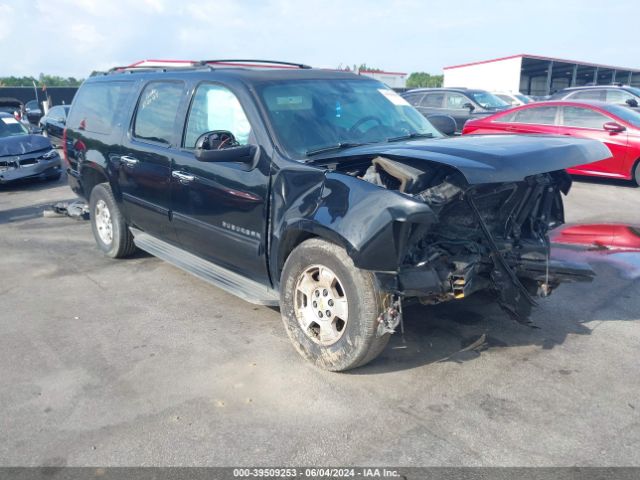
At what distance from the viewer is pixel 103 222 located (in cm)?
635

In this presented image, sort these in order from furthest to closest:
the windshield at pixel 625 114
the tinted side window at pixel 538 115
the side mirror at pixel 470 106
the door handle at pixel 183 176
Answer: the side mirror at pixel 470 106 → the tinted side window at pixel 538 115 → the windshield at pixel 625 114 → the door handle at pixel 183 176

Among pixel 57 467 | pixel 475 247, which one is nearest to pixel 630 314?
pixel 475 247

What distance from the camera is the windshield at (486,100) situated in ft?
49.8

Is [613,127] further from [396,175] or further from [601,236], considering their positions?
[396,175]

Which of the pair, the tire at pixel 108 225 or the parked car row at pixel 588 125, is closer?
the tire at pixel 108 225

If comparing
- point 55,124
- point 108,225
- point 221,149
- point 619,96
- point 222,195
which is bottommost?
point 108,225

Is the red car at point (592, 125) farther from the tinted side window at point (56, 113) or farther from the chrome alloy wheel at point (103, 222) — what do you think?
the tinted side window at point (56, 113)

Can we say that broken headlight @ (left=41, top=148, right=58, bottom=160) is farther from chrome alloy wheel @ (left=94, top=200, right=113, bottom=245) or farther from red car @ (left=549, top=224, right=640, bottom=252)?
red car @ (left=549, top=224, right=640, bottom=252)

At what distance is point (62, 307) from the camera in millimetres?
4977

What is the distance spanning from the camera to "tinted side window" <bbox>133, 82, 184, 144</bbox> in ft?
16.1

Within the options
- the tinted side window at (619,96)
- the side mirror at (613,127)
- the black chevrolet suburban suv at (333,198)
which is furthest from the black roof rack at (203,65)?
the tinted side window at (619,96)

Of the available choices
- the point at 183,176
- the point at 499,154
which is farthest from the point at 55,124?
the point at 499,154

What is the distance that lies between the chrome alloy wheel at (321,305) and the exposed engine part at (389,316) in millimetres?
237

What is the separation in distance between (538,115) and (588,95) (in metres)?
6.68
